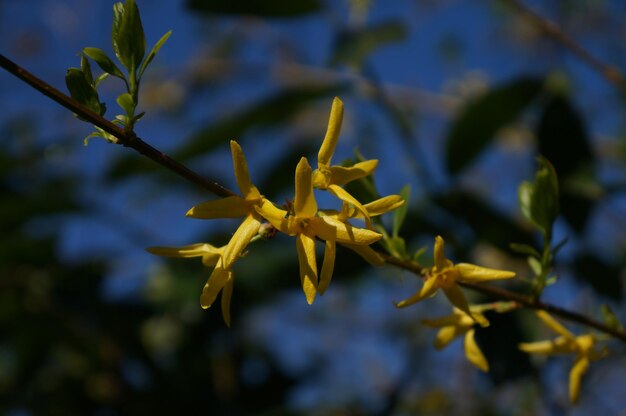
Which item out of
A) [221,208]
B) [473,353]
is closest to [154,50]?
[221,208]

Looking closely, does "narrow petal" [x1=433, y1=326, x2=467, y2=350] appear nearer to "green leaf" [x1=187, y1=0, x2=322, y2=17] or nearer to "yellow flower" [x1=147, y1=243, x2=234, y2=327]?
"yellow flower" [x1=147, y1=243, x2=234, y2=327]

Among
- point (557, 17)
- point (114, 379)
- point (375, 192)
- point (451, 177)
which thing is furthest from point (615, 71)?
point (557, 17)

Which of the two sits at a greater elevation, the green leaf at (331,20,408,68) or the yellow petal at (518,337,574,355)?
the green leaf at (331,20,408,68)

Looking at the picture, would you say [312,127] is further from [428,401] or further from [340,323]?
[428,401]

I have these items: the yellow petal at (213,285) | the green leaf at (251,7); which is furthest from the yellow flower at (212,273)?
the green leaf at (251,7)

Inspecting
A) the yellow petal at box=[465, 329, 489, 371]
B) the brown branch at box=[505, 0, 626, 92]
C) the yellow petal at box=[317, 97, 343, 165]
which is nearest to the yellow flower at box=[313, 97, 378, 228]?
the yellow petal at box=[317, 97, 343, 165]

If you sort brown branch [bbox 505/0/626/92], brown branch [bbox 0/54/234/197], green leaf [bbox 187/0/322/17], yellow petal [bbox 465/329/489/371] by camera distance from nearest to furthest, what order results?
brown branch [bbox 0/54/234/197] → yellow petal [bbox 465/329/489/371] → brown branch [bbox 505/0/626/92] → green leaf [bbox 187/0/322/17]

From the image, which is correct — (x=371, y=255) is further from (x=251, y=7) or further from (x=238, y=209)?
(x=251, y=7)
